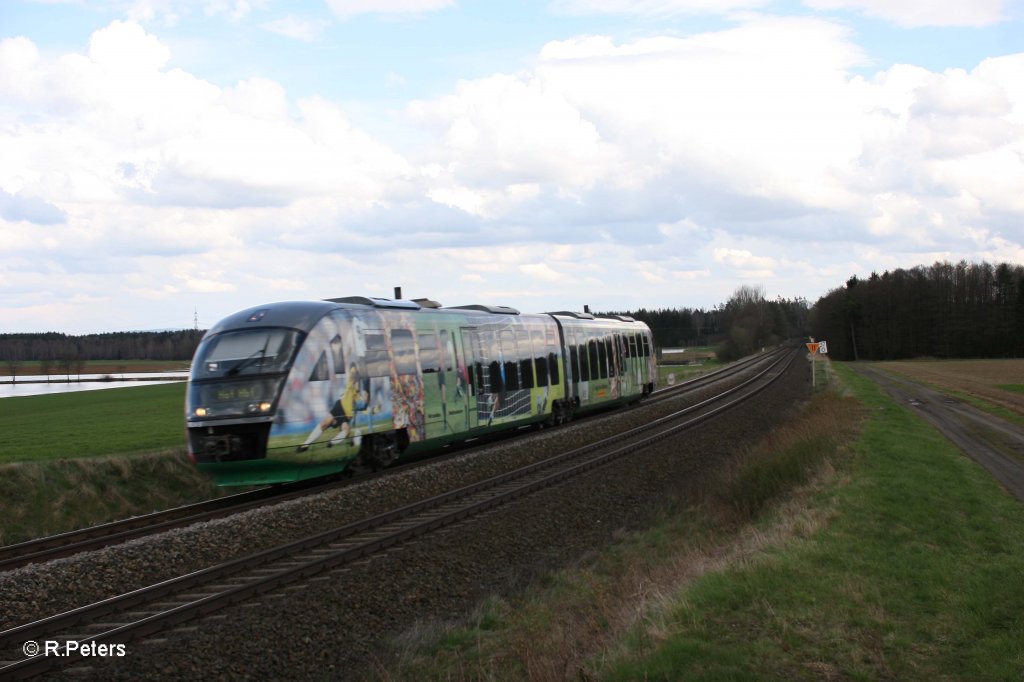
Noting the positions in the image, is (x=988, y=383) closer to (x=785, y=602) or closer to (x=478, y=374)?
(x=478, y=374)

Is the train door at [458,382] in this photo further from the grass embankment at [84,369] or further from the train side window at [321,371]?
the grass embankment at [84,369]

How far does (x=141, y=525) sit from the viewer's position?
46.6ft

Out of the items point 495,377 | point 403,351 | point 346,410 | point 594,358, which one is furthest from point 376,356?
point 594,358

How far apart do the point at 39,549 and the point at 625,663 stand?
9.38 m

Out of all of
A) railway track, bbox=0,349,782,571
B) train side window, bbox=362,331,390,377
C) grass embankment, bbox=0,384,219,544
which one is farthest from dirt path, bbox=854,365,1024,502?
grass embankment, bbox=0,384,219,544

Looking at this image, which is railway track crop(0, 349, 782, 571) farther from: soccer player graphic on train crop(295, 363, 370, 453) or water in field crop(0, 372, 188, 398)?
water in field crop(0, 372, 188, 398)

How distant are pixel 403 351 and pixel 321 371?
309 cm

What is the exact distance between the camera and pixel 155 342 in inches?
5925

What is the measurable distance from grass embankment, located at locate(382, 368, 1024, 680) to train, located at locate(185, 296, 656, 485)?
581 cm

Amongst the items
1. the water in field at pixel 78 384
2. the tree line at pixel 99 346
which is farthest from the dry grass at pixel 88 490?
the tree line at pixel 99 346

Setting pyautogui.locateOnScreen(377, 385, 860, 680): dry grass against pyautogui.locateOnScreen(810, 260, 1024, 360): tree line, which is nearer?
pyautogui.locateOnScreen(377, 385, 860, 680): dry grass

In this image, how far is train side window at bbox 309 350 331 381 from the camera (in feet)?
52.0

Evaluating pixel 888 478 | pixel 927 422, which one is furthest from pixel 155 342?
pixel 888 478

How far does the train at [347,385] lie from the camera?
1528 cm
